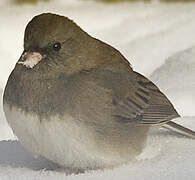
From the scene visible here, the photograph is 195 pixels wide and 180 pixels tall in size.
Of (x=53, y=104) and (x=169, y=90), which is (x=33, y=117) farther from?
(x=169, y=90)

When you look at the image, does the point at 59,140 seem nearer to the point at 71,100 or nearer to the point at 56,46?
the point at 71,100

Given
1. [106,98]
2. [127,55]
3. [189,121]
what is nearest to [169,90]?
[189,121]

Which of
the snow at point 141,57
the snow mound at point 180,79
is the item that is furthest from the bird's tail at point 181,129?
the snow mound at point 180,79

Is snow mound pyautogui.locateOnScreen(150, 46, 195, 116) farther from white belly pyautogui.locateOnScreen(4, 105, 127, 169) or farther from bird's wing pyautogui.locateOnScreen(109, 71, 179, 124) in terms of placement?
white belly pyautogui.locateOnScreen(4, 105, 127, 169)

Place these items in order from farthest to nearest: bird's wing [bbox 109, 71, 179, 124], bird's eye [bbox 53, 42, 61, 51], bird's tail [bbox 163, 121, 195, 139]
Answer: bird's tail [bbox 163, 121, 195, 139] → bird's wing [bbox 109, 71, 179, 124] → bird's eye [bbox 53, 42, 61, 51]

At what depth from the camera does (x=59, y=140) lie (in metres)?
2.56

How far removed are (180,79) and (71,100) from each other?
5.44ft

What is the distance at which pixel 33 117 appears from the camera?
103 inches

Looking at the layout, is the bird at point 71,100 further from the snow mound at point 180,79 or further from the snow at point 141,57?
the snow mound at point 180,79

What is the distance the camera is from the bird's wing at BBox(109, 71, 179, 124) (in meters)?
2.83

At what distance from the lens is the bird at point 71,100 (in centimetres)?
259

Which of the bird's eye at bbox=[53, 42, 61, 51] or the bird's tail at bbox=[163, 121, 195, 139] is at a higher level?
the bird's eye at bbox=[53, 42, 61, 51]

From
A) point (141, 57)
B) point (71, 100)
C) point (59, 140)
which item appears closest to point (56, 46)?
point (71, 100)

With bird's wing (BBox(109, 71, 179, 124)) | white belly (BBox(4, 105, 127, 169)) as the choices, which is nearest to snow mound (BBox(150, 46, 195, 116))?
bird's wing (BBox(109, 71, 179, 124))
